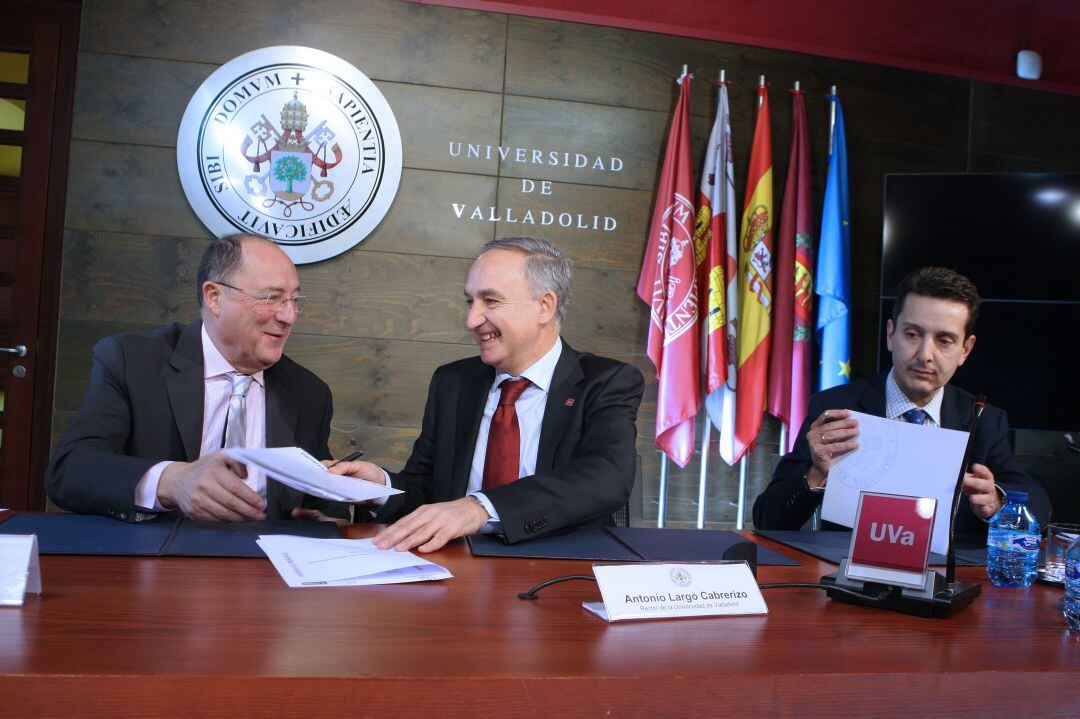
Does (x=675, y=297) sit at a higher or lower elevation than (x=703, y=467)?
higher

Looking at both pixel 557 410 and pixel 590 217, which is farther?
pixel 590 217

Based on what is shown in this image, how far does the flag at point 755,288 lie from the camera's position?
3.59 meters

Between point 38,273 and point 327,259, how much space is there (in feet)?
3.64

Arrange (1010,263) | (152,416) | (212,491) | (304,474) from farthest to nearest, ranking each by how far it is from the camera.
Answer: (1010,263)
(152,416)
(212,491)
(304,474)

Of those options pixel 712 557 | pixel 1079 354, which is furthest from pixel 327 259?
pixel 1079 354

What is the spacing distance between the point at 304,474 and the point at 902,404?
5.23ft

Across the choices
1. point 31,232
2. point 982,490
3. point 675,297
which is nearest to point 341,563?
point 982,490

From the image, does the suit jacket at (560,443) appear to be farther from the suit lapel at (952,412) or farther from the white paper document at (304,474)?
the suit lapel at (952,412)

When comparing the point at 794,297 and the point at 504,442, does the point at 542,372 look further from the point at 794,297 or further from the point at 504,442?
the point at 794,297

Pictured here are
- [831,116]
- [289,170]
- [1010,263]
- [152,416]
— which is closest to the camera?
[152,416]

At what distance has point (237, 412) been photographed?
82.1 inches

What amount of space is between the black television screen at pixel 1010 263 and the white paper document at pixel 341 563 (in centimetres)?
278

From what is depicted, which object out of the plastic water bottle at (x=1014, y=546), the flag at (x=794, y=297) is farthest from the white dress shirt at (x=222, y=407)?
the flag at (x=794, y=297)

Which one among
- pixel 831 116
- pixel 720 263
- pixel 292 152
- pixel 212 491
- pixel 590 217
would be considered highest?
pixel 831 116
